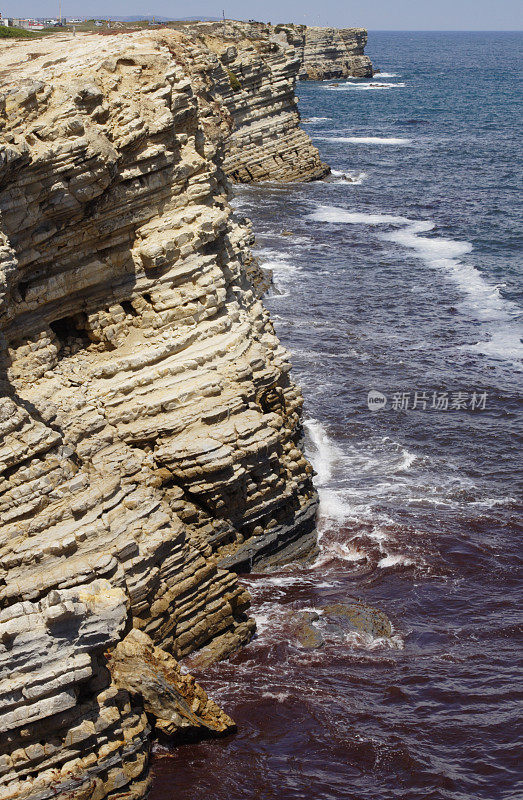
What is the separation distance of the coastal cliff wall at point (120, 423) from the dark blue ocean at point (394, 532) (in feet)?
4.10

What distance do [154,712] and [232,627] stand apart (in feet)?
12.4

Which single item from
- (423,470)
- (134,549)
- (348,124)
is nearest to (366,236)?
(423,470)

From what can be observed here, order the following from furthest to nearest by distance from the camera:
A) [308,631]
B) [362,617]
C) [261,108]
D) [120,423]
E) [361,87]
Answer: [361,87], [261,108], [362,617], [120,423], [308,631]

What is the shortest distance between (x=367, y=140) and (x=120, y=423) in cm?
8481

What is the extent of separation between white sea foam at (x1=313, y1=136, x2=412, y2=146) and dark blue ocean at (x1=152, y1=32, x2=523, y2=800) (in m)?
35.7

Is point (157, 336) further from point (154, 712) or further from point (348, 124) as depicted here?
point (348, 124)

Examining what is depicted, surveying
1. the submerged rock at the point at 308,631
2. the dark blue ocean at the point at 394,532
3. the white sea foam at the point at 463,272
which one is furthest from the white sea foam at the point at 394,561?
the white sea foam at the point at 463,272

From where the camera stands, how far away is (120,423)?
21.7 meters

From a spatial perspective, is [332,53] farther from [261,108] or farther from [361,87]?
[261,108]

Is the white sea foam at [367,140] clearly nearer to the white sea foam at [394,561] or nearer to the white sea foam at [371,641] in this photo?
the white sea foam at [394,561]

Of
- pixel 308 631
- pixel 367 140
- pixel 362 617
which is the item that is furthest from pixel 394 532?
pixel 367 140

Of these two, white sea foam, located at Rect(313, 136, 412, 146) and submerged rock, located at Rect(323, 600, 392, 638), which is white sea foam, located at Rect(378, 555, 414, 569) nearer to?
submerged rock, located at Rect(323, 600, 392, 638)

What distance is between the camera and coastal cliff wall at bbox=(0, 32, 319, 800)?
15.8 meters

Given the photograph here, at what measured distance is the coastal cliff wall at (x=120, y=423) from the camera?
1576 centimetres
